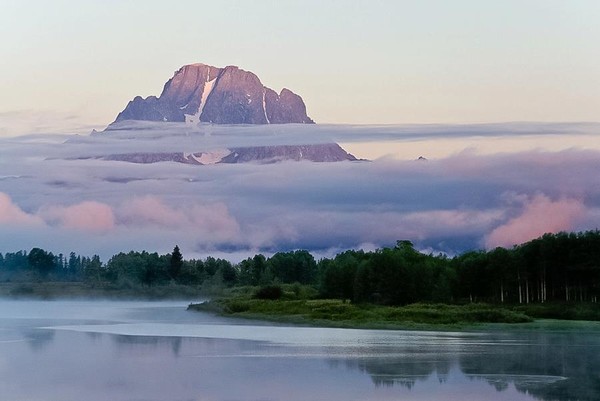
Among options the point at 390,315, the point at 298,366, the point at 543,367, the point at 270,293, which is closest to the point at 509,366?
the point at 543,367

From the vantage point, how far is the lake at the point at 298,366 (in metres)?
36.1

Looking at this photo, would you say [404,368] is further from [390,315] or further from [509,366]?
[390,315]

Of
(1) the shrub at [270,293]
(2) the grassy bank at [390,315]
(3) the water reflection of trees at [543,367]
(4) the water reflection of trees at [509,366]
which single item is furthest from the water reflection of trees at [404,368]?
(1) the shrub at [270,293]

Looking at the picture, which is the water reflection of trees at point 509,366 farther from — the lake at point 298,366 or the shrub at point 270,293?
the shrub at point 270,293

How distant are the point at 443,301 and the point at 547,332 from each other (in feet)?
96.5

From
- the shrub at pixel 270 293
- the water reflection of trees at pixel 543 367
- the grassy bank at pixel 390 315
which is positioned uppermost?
the shrub at pixel 270 293

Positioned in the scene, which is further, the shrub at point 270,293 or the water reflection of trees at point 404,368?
the shrub at point 270,293

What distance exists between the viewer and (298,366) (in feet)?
148

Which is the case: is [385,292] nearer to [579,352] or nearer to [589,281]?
[589,281]

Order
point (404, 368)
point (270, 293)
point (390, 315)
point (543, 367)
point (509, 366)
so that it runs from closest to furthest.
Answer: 1. point (404, 368)
2. point (543, 367)
3. point (509, 366)
4. point (390, 315)
5. point (270, 293)

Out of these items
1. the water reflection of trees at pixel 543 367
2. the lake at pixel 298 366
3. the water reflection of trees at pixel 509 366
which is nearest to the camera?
the lake at pixel 298 366

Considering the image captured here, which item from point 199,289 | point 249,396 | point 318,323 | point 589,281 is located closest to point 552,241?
point 589,281

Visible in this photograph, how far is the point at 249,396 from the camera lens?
3509cm

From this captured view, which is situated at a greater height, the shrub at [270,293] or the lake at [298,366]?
Answer: the shrub at [270,293]
